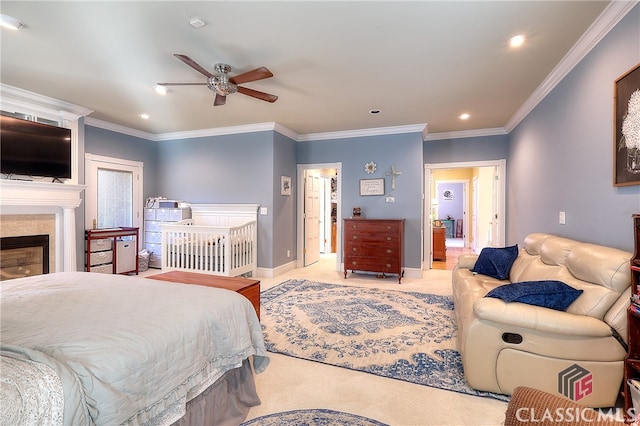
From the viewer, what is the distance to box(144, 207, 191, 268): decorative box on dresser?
5562 millimetres

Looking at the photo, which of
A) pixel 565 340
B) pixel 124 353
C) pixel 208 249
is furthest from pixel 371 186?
pixel 124 353

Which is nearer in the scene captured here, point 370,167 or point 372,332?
point 372,332

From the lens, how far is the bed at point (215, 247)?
4.42 meters

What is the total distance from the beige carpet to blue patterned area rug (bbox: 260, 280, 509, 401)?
90 mm

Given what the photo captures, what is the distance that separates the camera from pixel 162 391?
47.4 inches

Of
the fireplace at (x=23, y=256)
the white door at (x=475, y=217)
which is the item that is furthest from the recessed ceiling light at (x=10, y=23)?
the white door at (x=475, y=217)

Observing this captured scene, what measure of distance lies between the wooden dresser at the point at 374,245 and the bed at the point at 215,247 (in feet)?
5.33

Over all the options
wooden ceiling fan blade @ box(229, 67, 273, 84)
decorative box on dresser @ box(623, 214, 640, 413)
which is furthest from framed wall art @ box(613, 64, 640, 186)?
wooden ceiling fan blade @ box(229, 67, 273, 84)

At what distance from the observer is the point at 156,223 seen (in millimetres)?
5676

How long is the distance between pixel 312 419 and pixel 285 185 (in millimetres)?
4192

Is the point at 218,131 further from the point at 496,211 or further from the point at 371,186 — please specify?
the point at 496,211

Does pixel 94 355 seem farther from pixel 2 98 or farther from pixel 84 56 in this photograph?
pixel 2 98

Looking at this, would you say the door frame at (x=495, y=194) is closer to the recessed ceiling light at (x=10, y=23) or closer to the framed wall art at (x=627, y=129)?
the framed wall art at (x=627, y=129)

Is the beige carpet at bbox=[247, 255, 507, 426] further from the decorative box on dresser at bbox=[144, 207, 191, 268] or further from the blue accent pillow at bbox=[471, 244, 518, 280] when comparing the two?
the decorative box on dresser at bbox=[144, 207, 191, 268]
